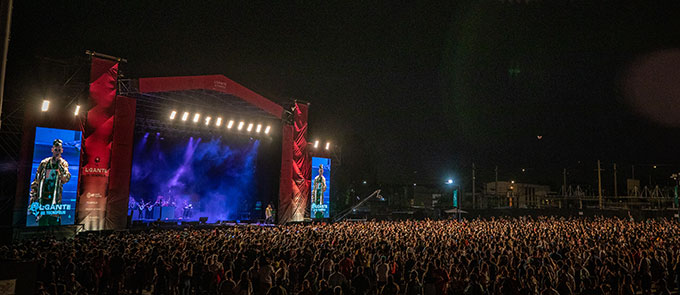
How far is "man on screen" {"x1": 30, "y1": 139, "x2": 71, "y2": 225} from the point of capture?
67.5 ft

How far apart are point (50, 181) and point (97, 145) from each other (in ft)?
9.05

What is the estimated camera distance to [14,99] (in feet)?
65.8

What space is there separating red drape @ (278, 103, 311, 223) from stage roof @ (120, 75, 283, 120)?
7.72 ft

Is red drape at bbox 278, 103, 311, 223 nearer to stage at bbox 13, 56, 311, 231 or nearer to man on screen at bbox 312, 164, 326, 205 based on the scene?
stage at bbox 13, 56, 311, 231

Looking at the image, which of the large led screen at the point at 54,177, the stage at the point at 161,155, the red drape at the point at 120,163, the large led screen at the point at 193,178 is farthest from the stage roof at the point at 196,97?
the large led screen at the point at 193,178

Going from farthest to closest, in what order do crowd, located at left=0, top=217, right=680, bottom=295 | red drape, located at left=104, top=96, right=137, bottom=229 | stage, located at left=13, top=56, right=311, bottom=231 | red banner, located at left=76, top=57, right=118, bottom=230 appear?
red drape, located at left=104, top=96, right=137, bottom=229 → red banner, located at left=76, top=57, right=118, bottom=230 → stage, located at left=13, top=56, right=311, bottom=231 → crowd, located at left=0, top=217, right=680, bottom=295

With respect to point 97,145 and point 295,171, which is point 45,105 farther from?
point 295,171

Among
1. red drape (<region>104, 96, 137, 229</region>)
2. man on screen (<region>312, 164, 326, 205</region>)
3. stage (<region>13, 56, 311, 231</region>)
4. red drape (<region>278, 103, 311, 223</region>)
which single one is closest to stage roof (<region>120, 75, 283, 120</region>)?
stage (<region>13, 56, 311, 231</region>)

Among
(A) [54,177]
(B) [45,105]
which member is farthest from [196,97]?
(A) [54,177]

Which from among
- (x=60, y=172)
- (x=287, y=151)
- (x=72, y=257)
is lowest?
(x=72, y=257)

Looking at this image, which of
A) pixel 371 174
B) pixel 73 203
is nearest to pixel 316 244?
pixel 73 203

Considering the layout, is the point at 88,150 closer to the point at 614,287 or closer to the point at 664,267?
the point at 614,287

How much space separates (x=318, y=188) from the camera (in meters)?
35.0

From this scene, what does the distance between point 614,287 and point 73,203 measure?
22168 mm
